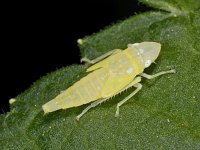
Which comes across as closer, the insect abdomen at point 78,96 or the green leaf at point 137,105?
the green leaf at point 137,105

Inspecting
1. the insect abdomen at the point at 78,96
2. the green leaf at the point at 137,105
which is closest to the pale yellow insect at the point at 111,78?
the insect abdomen at the point at 78,96

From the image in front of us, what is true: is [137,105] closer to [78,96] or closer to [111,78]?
[111,78]

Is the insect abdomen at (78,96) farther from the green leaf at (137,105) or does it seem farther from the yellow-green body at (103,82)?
the green leaf at (137,105)

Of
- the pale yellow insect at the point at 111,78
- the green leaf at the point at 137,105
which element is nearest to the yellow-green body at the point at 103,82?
the pale yellow insect at the point at 111,78

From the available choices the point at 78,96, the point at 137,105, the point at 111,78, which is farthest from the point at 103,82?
the point at 137,105

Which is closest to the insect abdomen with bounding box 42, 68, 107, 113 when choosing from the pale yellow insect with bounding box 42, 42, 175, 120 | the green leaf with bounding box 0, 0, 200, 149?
the pale yellow insect with bounding box 42, 42, 175, 120

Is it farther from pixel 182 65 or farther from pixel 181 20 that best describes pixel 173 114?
pixel 181 20

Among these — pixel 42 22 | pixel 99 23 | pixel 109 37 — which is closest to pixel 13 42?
pixel 42 22
